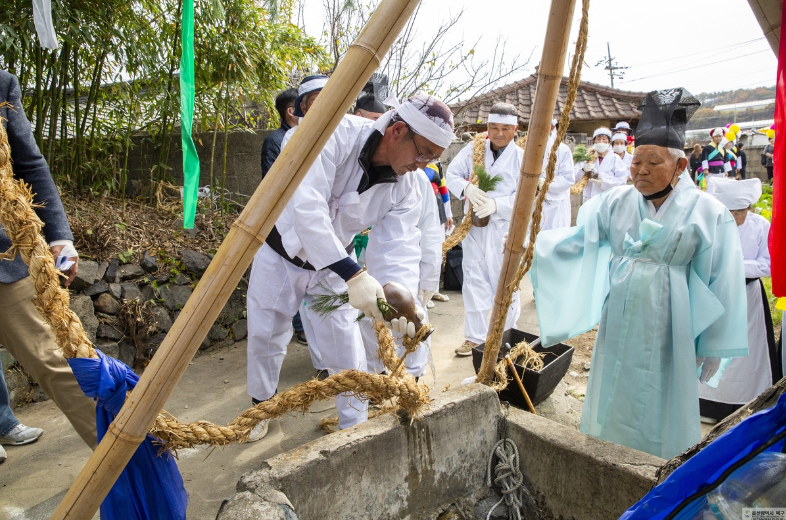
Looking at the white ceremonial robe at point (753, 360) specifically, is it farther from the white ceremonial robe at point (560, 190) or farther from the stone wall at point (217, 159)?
the stone wall at point (217, 159)

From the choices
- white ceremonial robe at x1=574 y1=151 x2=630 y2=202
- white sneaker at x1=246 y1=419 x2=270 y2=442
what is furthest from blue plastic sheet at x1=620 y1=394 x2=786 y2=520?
white ceremonial robe at x1=574 y1=151 x2=630 y2=202

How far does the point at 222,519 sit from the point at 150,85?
15.3 ft

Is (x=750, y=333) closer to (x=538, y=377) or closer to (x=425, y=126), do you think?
(x=538, y=377)

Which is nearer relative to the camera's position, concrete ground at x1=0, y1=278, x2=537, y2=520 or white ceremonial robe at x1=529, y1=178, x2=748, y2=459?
white ceremonial robe at x1=529, y1=178, x2=748, y2=459

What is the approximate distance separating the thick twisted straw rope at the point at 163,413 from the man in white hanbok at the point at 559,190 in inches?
160

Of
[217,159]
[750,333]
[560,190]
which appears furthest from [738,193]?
[217,159]

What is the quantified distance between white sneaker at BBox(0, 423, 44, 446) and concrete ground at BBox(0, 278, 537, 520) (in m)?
0.03

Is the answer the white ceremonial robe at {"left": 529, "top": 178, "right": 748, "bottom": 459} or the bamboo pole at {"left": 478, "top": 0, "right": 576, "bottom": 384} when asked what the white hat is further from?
the bamboo pole at {"left": 478, "top": 0, "right": 576, "bottom": 384}

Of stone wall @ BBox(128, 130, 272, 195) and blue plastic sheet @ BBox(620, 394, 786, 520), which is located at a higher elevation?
stone wall @ BBox(128, 130, 272, 195)

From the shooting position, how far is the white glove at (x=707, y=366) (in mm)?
2506

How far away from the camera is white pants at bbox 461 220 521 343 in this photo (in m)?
4.46

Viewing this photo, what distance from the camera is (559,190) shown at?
6.07 meters

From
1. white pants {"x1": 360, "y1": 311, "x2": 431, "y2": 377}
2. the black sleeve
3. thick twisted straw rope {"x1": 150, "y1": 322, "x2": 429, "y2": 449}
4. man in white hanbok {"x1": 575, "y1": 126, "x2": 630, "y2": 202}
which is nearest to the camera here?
thick twisted straw rope {"x1": 150, "y1": 322, "x2": 429, "y2": 449}

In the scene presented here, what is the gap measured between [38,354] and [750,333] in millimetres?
4091
